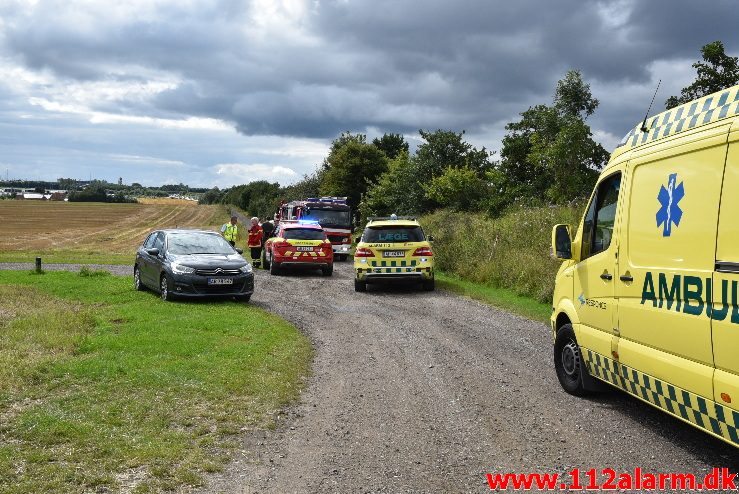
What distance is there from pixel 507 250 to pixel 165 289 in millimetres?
9751

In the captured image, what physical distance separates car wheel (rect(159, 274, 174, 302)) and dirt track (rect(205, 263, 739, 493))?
4973mm

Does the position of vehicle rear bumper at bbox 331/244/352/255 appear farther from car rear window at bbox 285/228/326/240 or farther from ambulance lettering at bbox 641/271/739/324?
ambulance lettering at bbox 641/271/739/324

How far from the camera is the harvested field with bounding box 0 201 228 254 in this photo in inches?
1490

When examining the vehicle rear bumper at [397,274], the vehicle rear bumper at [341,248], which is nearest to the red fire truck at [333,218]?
the vehicle rear bumper at [341,248]

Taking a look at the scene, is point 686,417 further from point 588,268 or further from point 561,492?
point 588,268

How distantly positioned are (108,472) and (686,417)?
13.9ft

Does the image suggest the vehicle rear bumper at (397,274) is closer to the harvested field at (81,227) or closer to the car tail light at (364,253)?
the car tail light at (364,253)

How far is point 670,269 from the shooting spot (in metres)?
4.75

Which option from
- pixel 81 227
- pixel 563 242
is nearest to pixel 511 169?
pixel 563 242

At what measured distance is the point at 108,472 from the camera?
181 inches

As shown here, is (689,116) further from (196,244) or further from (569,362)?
(196,244)

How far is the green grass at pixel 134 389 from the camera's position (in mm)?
4699

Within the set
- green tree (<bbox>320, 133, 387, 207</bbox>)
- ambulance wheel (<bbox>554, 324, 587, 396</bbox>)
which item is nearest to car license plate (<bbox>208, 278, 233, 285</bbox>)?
ambulance wheel (<bbox>554, 324, 587, 396</bbox>)

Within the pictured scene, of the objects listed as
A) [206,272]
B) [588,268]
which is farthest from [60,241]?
[588,268]
